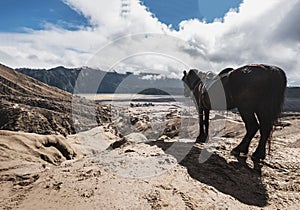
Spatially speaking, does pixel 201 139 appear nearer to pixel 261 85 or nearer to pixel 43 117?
pixel 261 85

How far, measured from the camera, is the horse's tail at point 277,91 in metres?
4.96

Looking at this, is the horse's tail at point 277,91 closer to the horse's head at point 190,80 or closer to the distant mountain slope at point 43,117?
the horse's head at point 190,80

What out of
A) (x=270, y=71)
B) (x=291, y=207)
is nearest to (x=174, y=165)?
(x=291, y=207)

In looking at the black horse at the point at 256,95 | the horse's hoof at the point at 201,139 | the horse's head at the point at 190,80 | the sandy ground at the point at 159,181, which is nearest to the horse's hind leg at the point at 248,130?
the black horse at the point at 256,95

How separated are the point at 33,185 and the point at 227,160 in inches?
139

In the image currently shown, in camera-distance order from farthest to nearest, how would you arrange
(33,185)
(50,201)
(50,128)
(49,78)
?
(49,78) → (50,128) → (33,185) → (50,201)

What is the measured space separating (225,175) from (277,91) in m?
1.96

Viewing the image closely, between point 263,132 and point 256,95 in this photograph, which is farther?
point 263,132

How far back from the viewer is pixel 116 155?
491 centimetres

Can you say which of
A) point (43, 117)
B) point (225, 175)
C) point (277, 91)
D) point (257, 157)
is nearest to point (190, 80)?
point (277, 91)

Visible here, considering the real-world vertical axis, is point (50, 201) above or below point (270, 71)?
below

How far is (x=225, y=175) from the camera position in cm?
443

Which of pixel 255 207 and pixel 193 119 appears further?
pixel 193 119

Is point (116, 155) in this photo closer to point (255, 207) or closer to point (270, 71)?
point (255, 207)
